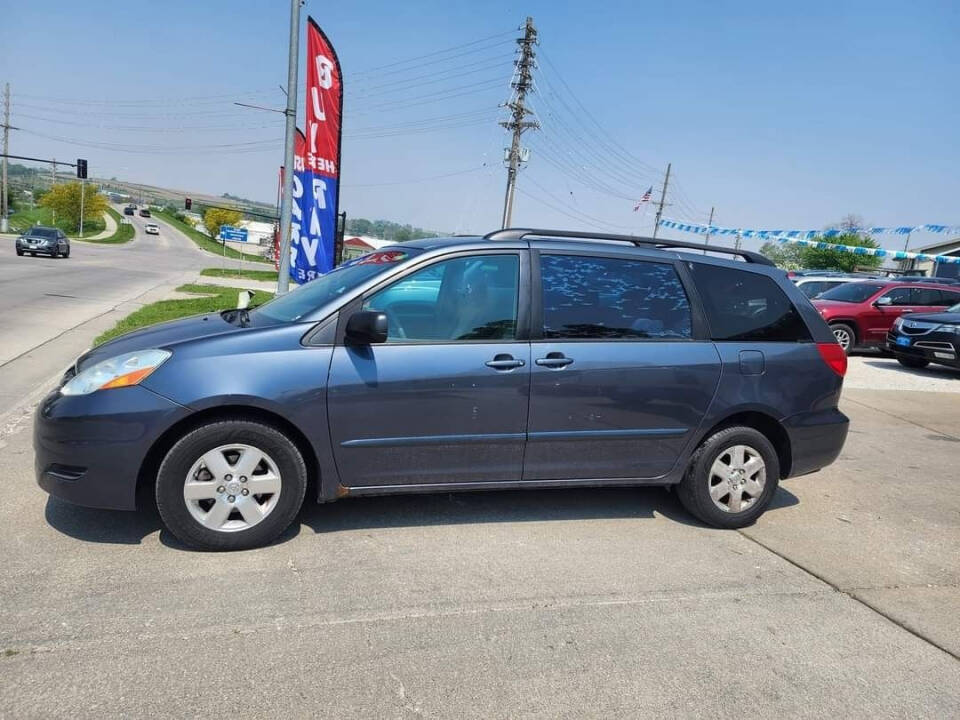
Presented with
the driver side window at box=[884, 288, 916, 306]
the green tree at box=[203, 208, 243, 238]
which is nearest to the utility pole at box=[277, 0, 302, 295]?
the driver side window at box=[884, 288, 916, 306]

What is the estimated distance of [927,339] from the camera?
12.0 metres

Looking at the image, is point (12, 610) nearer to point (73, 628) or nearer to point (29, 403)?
point (73, 628)

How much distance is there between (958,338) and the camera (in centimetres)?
1167

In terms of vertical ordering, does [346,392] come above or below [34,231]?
below

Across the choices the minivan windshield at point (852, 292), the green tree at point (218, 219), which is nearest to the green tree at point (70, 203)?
the green tree at point (218, 219)

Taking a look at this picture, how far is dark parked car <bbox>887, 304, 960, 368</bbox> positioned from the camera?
1173 centimetres

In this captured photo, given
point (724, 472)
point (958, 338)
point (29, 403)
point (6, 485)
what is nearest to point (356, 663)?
point (724, 472)

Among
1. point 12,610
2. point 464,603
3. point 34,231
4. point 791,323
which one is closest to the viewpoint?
point 12,610

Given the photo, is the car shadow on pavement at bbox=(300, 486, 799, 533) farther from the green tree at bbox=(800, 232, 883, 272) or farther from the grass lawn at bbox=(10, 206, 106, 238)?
the grass lawn at bbox=(10, 206, 106, 238)

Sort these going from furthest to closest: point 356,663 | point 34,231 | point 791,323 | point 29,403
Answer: point 34,231, point 29,403, point 791,323, point 356,663

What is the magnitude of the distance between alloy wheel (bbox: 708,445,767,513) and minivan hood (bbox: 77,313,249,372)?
9.79ft

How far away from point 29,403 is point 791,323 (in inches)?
254

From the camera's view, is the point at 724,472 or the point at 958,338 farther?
the point at 958,338

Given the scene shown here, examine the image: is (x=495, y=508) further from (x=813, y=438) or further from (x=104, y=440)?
(x=104, y=440)
